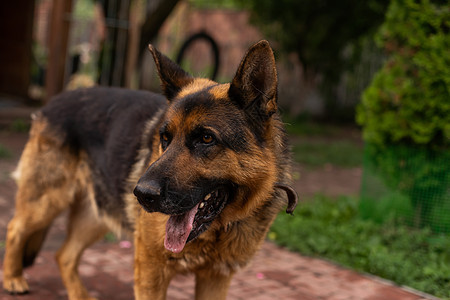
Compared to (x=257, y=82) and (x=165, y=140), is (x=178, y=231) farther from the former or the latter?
(x=257, y=82)

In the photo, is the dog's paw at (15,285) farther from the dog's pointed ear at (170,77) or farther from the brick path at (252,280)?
the dog's pointed ear at (170,77)

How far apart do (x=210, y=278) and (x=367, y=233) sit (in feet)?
9.53

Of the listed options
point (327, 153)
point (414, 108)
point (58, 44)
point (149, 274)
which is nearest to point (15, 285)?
point (149, 274)

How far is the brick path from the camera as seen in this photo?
4.12 meters

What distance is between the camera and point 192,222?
272 cm

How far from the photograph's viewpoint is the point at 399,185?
5.79 meters

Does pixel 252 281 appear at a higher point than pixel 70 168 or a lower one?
lower

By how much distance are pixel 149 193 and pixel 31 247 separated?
2.02 meters

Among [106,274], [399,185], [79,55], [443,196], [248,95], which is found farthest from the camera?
[79,55]

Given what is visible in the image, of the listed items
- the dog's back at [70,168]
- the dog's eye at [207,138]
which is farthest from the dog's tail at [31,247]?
the dog's eye at [207,138]

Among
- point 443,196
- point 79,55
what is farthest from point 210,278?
point 79,55

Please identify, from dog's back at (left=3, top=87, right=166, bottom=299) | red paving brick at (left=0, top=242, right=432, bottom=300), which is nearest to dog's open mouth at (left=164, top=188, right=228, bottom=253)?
dog's back at (left=3, top=87, right=166, bottom=299)

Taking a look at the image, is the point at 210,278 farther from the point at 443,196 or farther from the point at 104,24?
the point at 104,24

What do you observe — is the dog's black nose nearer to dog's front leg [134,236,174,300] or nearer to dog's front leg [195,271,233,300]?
dog's front leg [134,236,174,300]
